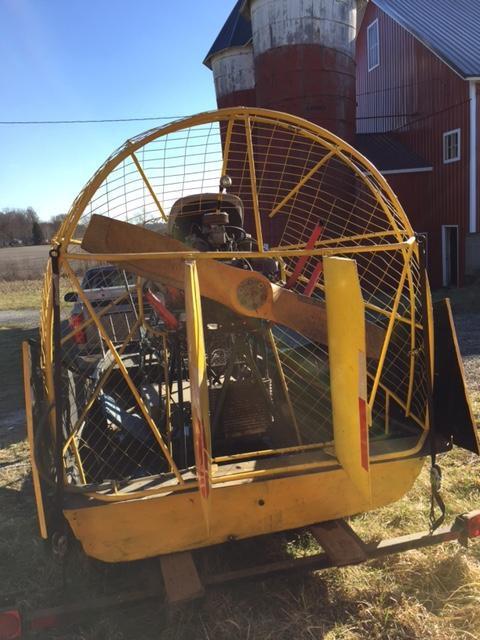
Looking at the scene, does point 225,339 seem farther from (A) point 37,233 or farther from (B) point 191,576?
(A) point 37,233

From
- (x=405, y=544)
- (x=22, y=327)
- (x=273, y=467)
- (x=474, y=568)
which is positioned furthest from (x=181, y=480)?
(x=22, y=327)

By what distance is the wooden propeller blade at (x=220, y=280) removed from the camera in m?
2.57

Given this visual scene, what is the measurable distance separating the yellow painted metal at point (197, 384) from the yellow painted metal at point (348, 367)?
2.05 ft

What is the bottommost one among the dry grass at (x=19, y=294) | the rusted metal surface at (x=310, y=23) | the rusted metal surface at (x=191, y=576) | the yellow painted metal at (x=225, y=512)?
the dry grass at (x=19, y=294)

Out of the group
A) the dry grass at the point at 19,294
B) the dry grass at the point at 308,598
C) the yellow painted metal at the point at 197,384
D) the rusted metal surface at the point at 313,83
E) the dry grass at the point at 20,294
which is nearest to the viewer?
the yellow painted metal at the point at 197,384

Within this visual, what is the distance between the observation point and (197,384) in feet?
6.80

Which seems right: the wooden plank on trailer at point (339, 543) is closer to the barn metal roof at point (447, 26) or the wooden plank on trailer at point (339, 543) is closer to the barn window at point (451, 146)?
the barn metal roof at point (447, 26)

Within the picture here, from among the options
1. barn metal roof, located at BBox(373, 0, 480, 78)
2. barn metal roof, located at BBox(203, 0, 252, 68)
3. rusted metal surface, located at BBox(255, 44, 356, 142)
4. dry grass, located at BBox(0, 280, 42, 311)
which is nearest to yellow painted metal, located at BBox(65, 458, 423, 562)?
rusted metal surface, located at BBox(255, 44, 356, 142)

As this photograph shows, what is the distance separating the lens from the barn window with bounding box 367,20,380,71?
1958cm

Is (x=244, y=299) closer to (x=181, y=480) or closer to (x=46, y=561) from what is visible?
(x=181, y=480)

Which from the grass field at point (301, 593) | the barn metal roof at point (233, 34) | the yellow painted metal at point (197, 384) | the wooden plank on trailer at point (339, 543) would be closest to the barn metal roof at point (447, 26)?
the barn metal roof at point (233, 34)

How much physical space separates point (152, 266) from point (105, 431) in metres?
2.03

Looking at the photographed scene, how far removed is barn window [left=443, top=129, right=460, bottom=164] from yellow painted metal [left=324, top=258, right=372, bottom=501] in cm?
1515

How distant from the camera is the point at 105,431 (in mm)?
4199
